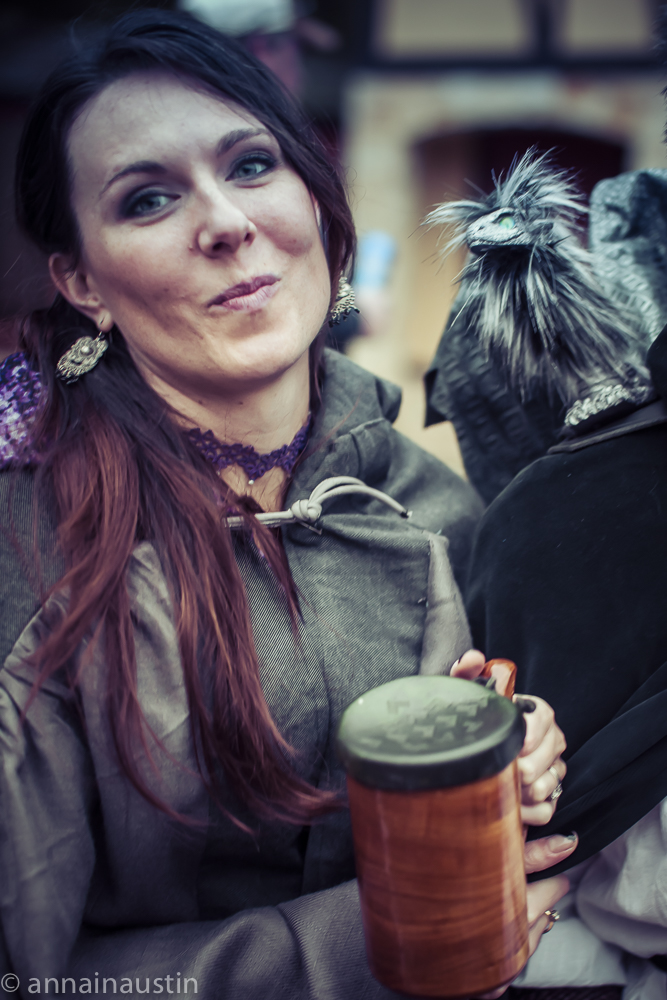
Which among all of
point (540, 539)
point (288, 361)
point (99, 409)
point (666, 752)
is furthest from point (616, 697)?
point (99, 409)

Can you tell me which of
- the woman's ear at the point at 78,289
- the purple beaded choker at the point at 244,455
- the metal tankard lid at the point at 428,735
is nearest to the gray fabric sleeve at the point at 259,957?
the metal tankard lid at the point at 428,735

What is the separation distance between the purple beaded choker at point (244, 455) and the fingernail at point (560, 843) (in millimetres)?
576

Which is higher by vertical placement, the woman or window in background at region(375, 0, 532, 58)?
window in background at region(375, 0, 532, 58)

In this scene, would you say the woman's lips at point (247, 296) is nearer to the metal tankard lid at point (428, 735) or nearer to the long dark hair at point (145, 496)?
the long dark hair at point (145, 496)

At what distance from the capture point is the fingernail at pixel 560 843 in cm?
89

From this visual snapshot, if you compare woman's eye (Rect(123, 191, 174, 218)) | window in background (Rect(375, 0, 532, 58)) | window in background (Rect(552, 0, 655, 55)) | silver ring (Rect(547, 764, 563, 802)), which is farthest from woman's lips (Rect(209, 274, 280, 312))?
window in background (Rect(552, 0, 655, 55))

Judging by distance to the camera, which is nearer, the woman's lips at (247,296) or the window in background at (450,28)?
the woman's lips at (247,296)

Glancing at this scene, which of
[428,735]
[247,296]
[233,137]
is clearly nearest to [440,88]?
[233,137]

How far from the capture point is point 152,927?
3.09ft

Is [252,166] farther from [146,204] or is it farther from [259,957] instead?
[259,957]

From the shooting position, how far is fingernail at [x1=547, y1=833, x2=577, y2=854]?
2.92ft

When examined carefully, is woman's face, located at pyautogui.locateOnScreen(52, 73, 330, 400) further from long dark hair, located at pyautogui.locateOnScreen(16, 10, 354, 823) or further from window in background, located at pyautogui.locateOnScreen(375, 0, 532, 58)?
window in background, located at pyautogui.locateOnScreen(375, 0, 532, 58)

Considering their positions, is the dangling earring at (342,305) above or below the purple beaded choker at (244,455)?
above

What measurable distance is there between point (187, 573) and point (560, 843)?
0.55 meters
